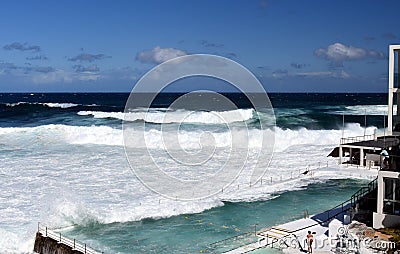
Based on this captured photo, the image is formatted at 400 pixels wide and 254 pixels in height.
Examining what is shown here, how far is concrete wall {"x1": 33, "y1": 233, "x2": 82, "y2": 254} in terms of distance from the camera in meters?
15.5

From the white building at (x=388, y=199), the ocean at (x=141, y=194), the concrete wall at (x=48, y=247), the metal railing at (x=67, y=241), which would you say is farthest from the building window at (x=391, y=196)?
the concrete wall at (x=48, y=247)

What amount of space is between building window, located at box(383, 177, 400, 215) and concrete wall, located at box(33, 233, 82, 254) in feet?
31.8

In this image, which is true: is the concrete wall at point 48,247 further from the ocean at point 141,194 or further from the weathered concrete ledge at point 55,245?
the ocean at point 141,194

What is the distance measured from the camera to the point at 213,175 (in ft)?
94.0

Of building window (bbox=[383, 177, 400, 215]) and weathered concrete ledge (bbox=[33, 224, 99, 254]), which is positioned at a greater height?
building window (bbox=[383, 177, 400, 215])

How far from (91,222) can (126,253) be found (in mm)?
3983

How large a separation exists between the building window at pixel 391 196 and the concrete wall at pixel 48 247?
969cm

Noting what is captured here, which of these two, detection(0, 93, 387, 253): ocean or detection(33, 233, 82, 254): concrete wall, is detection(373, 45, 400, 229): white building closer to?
detection(0, 93, 387, 253): ocean

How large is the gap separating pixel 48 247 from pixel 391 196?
1099 cm

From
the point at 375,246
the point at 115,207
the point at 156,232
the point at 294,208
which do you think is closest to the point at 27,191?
the point at 115,207

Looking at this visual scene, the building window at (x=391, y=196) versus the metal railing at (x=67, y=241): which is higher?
the building window at (x=391, y=196)

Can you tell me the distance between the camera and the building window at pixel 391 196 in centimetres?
1490

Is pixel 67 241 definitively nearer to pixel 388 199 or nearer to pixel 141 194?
pixel 141 194

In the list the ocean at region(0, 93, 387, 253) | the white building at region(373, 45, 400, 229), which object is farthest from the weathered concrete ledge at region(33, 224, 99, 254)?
the white building at region(373, 45, 400, 229)
